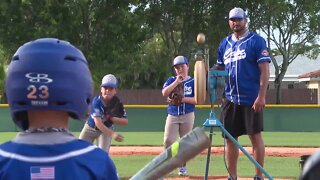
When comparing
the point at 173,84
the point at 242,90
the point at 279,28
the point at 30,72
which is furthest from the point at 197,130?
the point at 279,28

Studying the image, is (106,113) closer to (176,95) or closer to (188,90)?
(176,95)

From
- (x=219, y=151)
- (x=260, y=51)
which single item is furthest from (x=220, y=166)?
(x=260, y=51)

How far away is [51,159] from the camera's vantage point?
2361mm

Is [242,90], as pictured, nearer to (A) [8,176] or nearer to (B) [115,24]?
(A) [8,176]

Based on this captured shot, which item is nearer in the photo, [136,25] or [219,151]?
[219,151]

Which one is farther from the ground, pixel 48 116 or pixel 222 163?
pixel 48 116

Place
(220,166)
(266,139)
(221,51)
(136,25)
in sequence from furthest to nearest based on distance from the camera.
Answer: (136,25) → (266,139) → (220,166) → (221,51)

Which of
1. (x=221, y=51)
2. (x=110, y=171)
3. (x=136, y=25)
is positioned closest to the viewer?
(x=110, y=171)

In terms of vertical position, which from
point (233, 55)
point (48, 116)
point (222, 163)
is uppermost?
point (233, 55)

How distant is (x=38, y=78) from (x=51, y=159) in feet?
0.96

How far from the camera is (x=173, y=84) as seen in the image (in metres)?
9.99

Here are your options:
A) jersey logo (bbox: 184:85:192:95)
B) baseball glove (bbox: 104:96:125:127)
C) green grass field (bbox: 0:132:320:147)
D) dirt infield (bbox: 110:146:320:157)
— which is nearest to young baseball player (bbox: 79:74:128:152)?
baseball glove (bbox: 104:96:125:127)

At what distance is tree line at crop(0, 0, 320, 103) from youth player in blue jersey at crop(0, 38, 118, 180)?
3275 centimetres

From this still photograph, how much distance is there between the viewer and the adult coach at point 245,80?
24.3 ft
